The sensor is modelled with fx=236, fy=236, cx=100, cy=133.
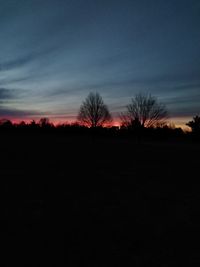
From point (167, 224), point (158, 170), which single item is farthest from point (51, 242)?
point (158, 170)

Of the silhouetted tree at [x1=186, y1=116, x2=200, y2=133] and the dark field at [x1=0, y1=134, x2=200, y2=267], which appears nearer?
the dark field at [x1=0, y1=134, x2=200, y2=267]

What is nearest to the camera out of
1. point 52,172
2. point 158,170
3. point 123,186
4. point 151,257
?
point 151,257

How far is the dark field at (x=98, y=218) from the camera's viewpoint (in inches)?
194

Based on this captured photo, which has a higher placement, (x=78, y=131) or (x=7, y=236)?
(x=78, y=131)

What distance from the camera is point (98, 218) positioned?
6.73 metres

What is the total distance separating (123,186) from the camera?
10305 mm

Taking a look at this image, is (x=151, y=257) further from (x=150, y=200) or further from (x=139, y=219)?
(x=150, y=200)

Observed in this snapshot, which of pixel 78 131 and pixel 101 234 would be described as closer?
pixel 101 234

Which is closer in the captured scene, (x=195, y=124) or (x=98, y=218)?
(x=98, y=218)

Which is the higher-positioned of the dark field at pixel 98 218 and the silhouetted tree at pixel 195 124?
the silhouetted tree at pixel 195 124

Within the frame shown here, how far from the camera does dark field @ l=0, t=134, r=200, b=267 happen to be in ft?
16.2

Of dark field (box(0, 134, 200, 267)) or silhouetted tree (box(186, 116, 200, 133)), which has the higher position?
silhouetted tree (box(186, 116, 200, 133))

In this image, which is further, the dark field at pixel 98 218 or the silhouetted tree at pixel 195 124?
the silhouetted tree at pixel 195 124

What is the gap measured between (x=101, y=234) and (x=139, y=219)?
144 centimetres
